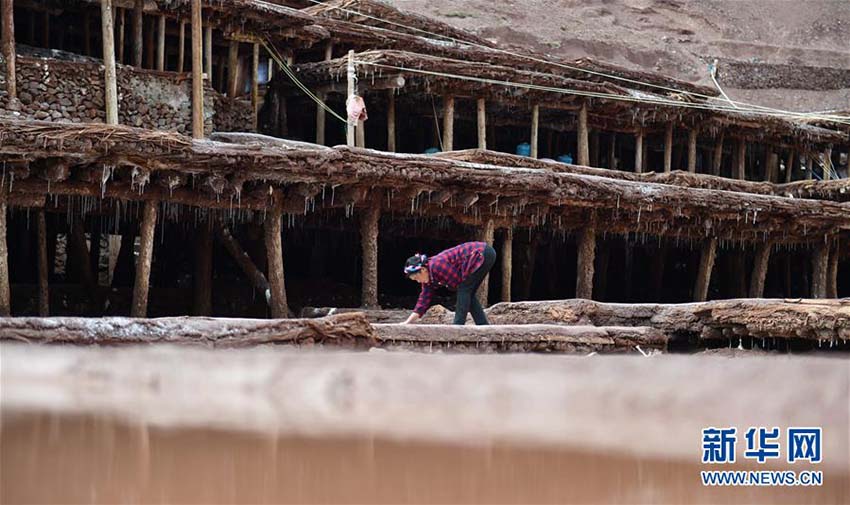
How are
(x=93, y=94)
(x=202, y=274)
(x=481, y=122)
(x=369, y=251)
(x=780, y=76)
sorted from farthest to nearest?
(x=780, y=76)
(x=481, y=122)
(x=93, y=94)
(x=202, y=274)
(x=369, y=251)

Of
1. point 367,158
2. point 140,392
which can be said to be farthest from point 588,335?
point 140,392

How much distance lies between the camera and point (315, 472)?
22.2 feet

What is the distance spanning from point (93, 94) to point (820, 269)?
15351 millimetres

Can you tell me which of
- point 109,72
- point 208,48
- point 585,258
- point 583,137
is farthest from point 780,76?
point 109,72

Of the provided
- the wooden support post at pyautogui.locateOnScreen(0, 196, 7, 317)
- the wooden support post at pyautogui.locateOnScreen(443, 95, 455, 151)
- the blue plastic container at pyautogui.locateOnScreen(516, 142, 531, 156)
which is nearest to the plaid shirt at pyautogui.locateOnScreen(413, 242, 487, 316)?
the wooden support post at pyautogui.locateOnScreen(0, 196, 7, 317)

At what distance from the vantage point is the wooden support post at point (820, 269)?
24.6 meters

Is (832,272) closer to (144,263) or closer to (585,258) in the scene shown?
(585,258)

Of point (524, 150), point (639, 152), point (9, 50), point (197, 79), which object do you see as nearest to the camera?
point (9, 50)

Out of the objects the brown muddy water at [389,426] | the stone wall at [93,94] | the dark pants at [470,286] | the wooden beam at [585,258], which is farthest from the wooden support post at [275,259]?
the brown muddy water at [389,426]

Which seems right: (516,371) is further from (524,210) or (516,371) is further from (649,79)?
(649,79)

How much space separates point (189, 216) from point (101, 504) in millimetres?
12217

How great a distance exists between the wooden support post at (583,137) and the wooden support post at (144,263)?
1288 cm

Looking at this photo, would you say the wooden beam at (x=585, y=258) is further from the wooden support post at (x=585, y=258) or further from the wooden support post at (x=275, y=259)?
the wooden support post at (x=275, y=259)

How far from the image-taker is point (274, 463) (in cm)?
691
